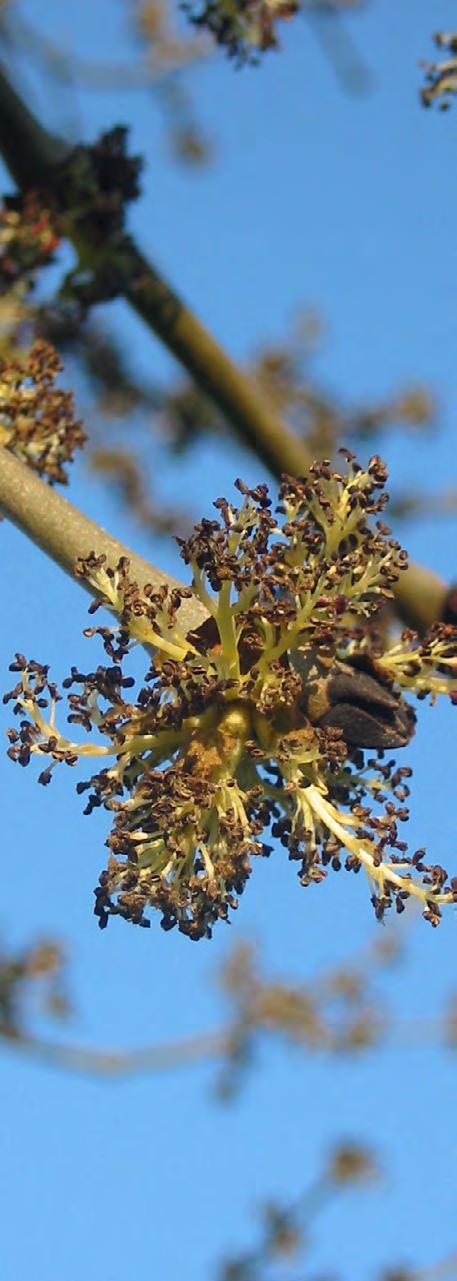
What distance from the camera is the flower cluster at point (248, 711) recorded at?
2.42m

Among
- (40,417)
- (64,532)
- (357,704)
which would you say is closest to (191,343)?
(40,417)

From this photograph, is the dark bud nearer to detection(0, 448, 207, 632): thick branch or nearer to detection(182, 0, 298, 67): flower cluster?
detection(0, 448, 207, 632): thick branch

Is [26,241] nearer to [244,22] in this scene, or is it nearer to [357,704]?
[244,22]

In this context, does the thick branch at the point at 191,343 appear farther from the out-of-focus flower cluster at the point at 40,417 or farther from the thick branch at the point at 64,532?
the thick branch at the point at 64,532

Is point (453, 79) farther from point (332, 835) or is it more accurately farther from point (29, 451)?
point (332, 835)

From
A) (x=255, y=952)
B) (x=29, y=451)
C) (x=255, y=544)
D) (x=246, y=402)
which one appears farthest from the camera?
(x=255, y=952)

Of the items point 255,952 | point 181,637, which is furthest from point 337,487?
point 255,952

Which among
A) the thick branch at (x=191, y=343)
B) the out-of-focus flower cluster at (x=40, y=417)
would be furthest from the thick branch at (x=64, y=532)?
the thick branch at (x=191, y=343)

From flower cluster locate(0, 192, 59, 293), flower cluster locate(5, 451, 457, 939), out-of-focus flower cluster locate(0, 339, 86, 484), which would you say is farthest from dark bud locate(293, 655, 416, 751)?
flower cluster locate(0, 192, 59, 293)

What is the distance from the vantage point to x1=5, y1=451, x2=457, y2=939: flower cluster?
7.93ft

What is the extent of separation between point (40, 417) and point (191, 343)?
19.4 inches

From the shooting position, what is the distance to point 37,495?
2480 millimetres

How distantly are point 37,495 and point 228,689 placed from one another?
0.45 metres

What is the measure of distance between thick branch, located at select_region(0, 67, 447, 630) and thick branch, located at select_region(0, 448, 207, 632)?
1.20 m
